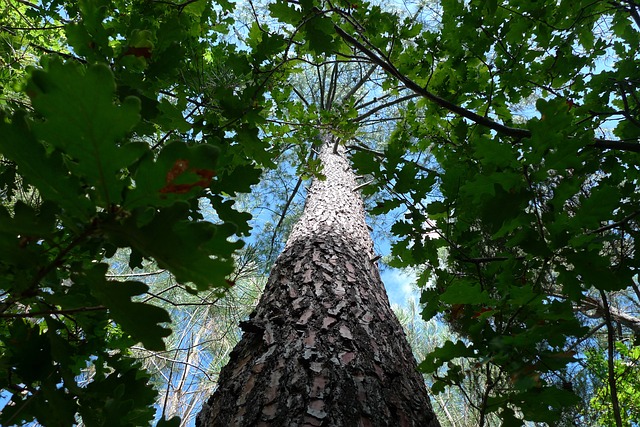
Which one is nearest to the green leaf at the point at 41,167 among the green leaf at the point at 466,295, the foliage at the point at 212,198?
the foliage at the point at 212,198

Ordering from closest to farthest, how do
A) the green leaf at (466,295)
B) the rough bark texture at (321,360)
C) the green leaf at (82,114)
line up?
the green leaf at (82,114) → the green leaf at (466,295) → the rough bark texture at (321,360)

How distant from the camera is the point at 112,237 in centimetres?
40

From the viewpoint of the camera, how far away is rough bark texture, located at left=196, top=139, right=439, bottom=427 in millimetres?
952

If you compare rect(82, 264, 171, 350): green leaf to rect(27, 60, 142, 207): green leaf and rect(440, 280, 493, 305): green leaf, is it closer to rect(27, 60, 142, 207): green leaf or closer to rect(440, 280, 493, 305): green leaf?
rect(27, 60, 142, 207): green leaf

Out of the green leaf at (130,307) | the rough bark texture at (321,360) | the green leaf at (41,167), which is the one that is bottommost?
the green leaf at (130,307)

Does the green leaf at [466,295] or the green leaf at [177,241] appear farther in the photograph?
the green leaf at [466,295]

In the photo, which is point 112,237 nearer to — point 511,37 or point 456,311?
point 456,311

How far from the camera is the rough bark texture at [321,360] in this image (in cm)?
95

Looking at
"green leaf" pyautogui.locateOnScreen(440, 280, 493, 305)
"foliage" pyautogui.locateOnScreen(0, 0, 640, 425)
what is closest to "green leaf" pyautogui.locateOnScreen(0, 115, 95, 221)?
"foliage" pyautogui.locateOnScreen(0, 0, 640, 425)

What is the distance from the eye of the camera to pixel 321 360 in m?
1.12

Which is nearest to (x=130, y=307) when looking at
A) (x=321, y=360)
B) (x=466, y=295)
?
(x=466, y=295)

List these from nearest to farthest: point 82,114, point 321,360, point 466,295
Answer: point 82,114, point 466,295, point 321,360

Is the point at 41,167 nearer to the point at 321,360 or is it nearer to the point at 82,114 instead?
the point at 82,114

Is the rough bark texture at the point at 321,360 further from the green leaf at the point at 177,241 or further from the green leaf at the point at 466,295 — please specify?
the green leaf at the point at 177,241
